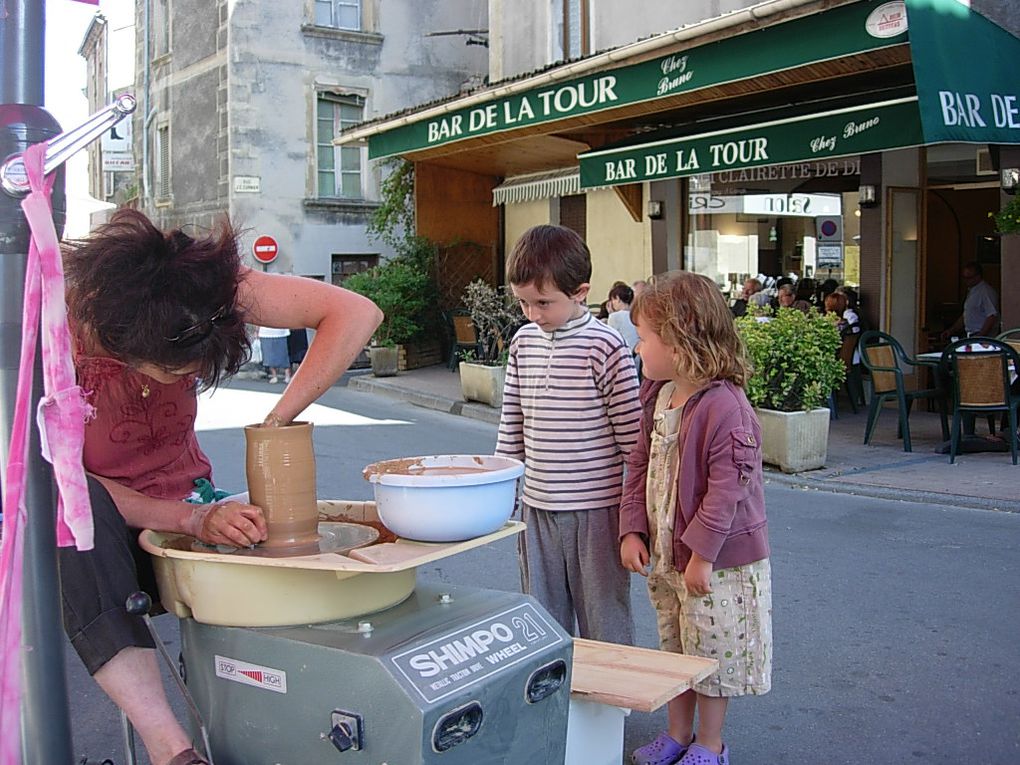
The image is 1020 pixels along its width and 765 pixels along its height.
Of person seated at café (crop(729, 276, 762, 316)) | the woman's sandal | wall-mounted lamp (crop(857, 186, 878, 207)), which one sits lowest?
the woman's sandal

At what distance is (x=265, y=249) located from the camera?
2031cm

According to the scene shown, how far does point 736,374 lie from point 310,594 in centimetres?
145

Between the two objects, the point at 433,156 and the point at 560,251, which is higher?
the point at 433,156

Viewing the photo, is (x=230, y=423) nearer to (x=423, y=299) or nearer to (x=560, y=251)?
(x=423, y=299)

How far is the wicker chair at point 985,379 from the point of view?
8.14 m

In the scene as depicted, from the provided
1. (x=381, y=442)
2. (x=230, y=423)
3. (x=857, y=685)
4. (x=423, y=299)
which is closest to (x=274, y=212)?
(x=423, y=299)

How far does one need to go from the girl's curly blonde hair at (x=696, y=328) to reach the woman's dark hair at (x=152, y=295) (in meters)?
1.27

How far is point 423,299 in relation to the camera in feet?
53.7

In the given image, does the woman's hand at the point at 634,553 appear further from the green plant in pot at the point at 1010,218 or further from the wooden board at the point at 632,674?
the green plant in pot at the point at 1010,218

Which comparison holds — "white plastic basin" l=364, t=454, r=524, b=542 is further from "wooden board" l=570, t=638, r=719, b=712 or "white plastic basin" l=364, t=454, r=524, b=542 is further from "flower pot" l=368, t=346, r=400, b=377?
"flower pot" l=368, t=346, r=400, b=377

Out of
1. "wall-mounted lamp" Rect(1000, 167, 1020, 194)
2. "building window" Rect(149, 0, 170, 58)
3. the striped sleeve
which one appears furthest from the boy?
"building window" Rect(149, 0, 170, 58)

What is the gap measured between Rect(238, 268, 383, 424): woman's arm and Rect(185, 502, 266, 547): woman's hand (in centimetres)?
25

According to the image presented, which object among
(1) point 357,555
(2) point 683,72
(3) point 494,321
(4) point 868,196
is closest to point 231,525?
(1) point 357,555

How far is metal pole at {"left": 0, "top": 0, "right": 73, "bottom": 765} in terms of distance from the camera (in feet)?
6.00
